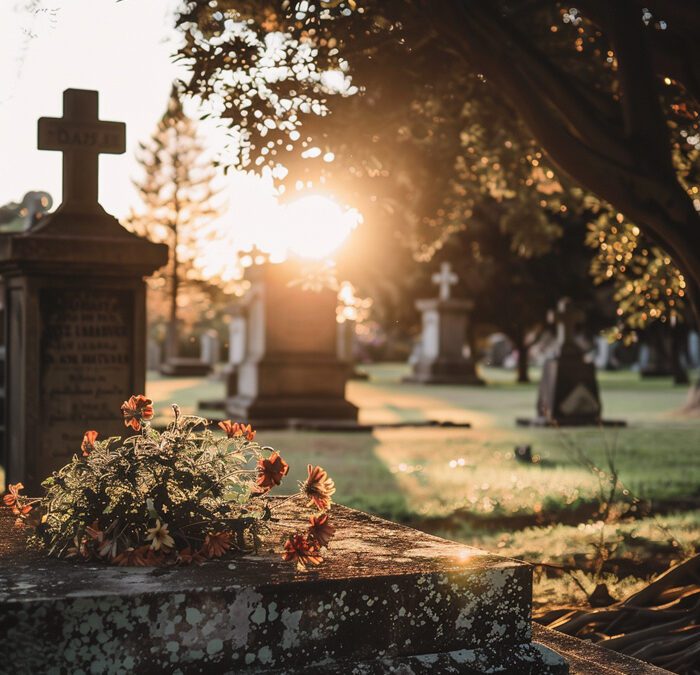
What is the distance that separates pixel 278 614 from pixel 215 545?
1.14ft

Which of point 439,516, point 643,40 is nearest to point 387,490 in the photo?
point 439,516

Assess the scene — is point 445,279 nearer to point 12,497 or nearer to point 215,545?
point 12,497

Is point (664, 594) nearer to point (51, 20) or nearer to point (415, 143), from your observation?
point (51, 20)

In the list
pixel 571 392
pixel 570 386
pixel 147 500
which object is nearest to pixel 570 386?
pixel 570 386

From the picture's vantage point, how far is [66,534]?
3.45 meters

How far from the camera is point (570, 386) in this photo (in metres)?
21.2

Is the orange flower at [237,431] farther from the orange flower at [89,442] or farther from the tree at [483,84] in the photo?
the tree at [483,84]

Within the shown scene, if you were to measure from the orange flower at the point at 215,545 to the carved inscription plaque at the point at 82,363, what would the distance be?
17.3 feet

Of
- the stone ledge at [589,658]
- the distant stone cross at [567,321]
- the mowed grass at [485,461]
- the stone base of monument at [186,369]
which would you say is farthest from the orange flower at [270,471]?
the stone base of monument at [186,369]

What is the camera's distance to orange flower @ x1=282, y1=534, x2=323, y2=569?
3.32 meters

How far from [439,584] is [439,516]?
A: 6.46 m

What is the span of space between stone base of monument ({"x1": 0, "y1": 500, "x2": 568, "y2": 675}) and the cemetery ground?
2.56 m

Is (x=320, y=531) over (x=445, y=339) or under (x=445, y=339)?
under

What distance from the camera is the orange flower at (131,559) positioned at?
10.8ft
